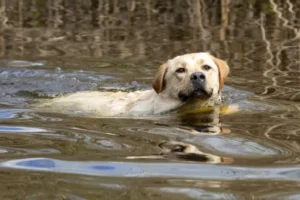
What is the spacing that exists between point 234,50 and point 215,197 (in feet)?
23.6

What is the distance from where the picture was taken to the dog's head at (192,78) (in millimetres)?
7020

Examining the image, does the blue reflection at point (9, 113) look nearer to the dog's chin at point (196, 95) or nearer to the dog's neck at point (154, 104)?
the dog's neck at point (154, 104)

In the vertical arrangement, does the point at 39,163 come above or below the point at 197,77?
below

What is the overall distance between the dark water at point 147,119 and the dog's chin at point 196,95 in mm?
227

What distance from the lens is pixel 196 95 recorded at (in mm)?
7070

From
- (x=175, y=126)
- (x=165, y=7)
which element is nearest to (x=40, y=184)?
(x=175, y=126)

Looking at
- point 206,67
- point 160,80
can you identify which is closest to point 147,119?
point 160,80

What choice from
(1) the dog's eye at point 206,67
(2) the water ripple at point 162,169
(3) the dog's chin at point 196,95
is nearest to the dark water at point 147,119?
(2) the water ripple at point 162,169

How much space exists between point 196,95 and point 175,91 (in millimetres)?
268

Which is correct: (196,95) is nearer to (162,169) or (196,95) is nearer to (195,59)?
(195,59)

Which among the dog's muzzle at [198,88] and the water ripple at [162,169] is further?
the dog's muzzle at [198,88]

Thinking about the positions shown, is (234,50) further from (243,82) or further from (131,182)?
(131,182)

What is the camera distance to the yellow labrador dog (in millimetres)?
7055

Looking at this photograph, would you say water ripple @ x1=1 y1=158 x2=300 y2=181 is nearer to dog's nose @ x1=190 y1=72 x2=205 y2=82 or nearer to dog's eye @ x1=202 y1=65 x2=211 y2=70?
dog's nose @ x1=190 y1=72 x2=205 y2=82
